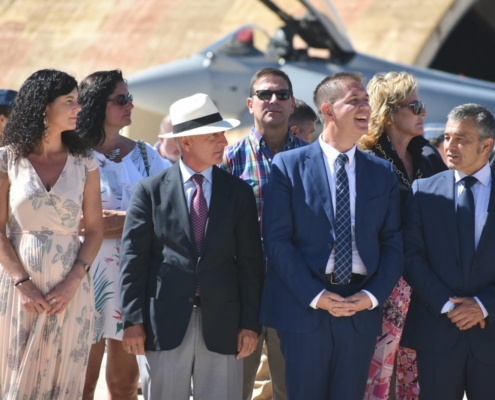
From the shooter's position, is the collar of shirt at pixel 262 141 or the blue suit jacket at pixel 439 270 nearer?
the blue suit jacket at pixel 439 270

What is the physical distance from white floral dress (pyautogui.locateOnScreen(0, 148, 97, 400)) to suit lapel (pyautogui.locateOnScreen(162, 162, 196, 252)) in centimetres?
46

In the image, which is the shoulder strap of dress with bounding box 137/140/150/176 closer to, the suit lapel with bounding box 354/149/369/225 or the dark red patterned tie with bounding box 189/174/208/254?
the dark red patterned tie with bounding box 189/174/208/254

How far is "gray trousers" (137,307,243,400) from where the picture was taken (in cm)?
371

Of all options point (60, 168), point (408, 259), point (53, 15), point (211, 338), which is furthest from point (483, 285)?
point (53, 15)

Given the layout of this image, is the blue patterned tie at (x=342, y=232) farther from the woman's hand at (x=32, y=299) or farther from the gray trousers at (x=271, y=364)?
the woman's hand at (x=32, y=299)

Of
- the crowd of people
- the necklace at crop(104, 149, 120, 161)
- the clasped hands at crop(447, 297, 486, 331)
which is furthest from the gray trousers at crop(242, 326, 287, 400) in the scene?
the necklace at crop(104, 149, 120, 161)

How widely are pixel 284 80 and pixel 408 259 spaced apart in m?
1.31

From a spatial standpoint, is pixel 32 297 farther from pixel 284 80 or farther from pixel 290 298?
pixel 284 80

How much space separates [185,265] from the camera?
3709 millimetres

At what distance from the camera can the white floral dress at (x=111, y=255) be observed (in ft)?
14.2

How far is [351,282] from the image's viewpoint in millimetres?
3721

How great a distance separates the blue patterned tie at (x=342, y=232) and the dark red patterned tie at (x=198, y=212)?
25.7 inches

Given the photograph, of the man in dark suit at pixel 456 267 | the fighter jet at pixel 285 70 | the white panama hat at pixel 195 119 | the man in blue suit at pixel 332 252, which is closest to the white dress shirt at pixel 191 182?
the white panama hat at pixel 195 119

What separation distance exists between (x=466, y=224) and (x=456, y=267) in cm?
22
